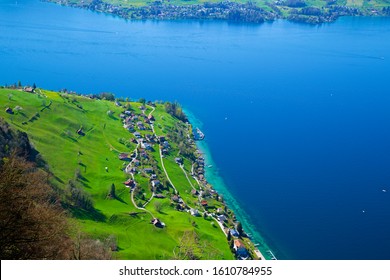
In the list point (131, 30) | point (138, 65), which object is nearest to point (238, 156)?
point (138, 65)

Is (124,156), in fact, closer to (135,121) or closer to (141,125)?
(141,125)

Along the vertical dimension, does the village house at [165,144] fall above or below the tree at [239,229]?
above

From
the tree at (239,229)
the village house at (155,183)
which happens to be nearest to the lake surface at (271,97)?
the tree at (239,229)

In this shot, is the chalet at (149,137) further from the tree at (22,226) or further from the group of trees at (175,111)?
the tree at (22,226)

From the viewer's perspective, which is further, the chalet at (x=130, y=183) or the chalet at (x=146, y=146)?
the chalet at (x=146, y=146)

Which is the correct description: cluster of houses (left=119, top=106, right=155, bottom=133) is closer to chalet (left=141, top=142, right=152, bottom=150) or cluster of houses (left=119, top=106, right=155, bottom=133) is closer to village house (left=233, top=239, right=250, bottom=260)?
chalet (left=141, top=142, right=152, bottom=150)

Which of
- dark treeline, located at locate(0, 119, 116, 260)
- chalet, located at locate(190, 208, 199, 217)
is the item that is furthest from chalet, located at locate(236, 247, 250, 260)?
dark treeline, located at locate(0, 119, 116, 260)

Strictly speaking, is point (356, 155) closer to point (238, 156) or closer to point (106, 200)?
point (238, 156)
